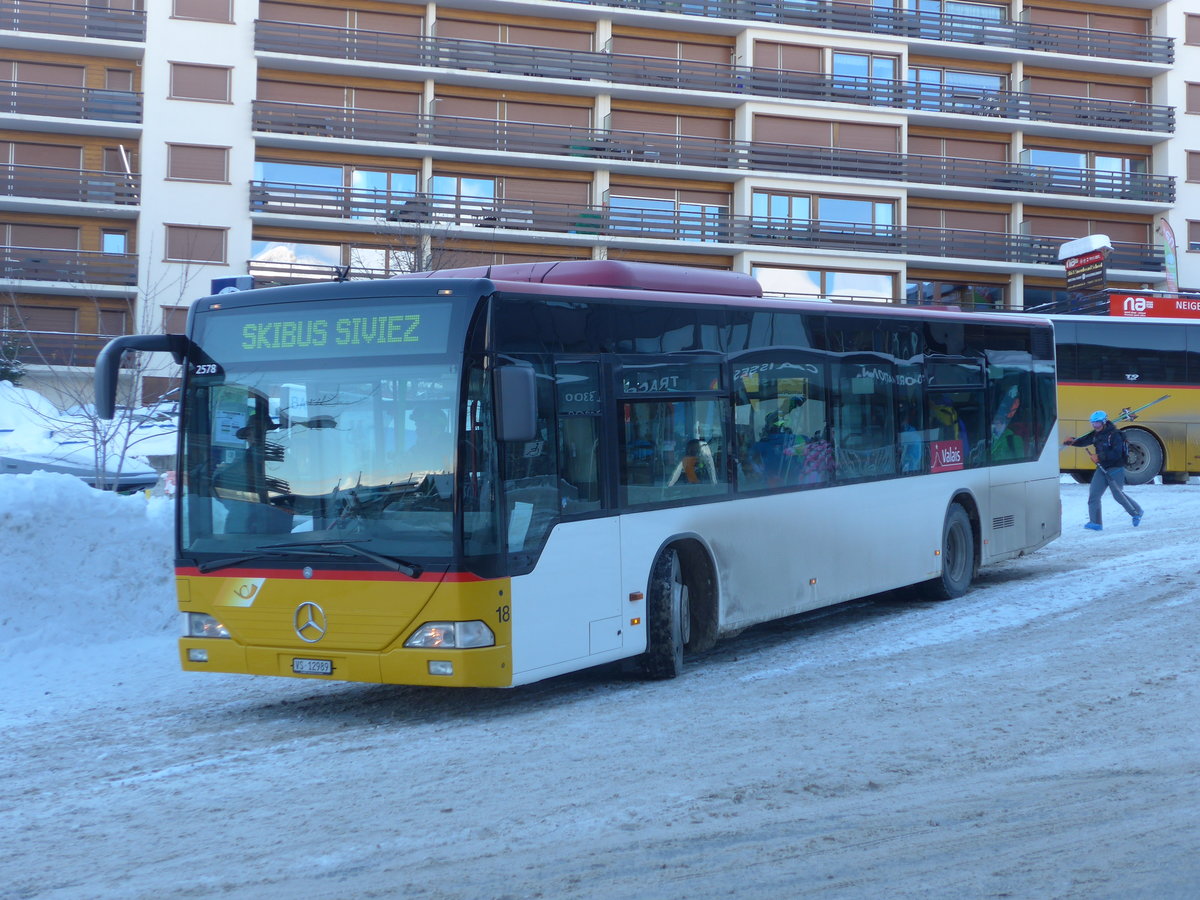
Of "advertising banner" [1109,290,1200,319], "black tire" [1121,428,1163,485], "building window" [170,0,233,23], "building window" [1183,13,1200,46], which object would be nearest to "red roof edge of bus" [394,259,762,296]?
"black tire" [1121,428,1163,485]

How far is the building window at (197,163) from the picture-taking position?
41156mm

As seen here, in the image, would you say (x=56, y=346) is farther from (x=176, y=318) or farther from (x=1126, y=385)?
(x=1126, y=385)

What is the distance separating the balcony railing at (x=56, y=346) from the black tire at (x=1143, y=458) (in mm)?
26441

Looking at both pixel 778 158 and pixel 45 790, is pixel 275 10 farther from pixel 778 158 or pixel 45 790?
pixel 45 790

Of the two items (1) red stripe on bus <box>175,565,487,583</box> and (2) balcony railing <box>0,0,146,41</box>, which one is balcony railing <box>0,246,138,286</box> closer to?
(2) balcony railing <box>0,0,146,41</box>

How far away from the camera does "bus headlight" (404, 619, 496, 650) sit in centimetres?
766

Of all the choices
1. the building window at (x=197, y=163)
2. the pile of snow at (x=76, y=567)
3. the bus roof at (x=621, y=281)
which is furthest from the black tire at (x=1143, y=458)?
the building window at (x=197, y=163)

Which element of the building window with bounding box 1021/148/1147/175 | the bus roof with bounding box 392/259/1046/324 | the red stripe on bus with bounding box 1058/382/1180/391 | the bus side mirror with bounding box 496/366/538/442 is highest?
the building window with bounding box 1021/148/1147/175

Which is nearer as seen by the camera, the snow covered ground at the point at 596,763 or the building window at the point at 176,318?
the snow covered ground at the point at 596,763

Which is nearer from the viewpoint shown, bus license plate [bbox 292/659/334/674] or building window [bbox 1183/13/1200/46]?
bus license plate [bbox 292/659/334/674]

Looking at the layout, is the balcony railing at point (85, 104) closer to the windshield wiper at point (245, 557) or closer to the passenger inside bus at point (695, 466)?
the passenger inside bus at point (695, 466)

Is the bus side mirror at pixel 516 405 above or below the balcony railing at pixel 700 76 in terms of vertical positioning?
below

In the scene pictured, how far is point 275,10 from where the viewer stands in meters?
42.3

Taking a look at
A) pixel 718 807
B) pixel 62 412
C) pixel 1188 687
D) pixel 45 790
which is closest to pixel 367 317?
pixel 45 790
